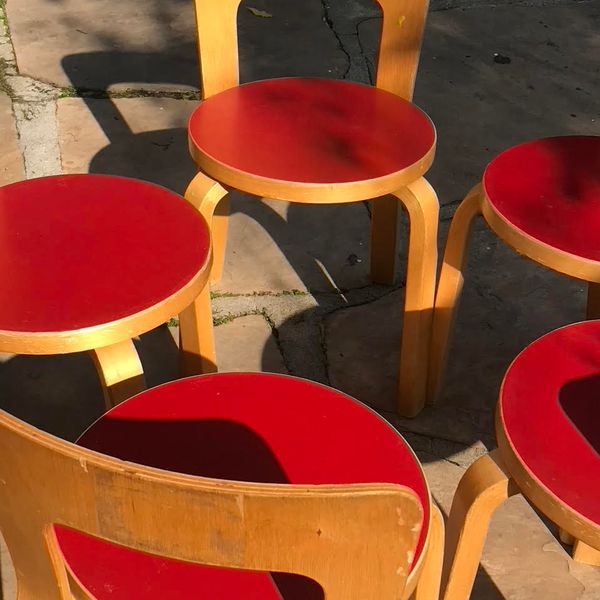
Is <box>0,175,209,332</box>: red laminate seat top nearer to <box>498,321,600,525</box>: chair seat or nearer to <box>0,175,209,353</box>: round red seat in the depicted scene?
<box>0,175,209,353</box>: round red seat

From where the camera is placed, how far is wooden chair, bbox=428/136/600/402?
6.32 ft

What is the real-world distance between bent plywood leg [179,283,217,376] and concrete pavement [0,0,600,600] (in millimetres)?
257

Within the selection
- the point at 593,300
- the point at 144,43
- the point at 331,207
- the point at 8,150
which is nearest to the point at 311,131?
the point at 593,300

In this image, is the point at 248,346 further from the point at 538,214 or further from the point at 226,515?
the point at 226,515

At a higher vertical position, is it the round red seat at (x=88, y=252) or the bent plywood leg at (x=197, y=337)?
the round red seat at (x=88, y=252)

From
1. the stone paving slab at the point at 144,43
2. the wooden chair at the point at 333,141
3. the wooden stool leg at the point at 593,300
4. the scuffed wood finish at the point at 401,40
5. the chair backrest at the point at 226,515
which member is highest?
the chair backrest at the point at 226,515

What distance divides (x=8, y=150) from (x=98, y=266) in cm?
178

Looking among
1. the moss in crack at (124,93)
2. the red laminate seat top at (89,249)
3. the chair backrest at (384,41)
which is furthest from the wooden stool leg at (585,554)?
the moss in crack at (124,93)

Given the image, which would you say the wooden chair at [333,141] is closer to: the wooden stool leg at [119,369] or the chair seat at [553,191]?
the chair seat at [553,191]

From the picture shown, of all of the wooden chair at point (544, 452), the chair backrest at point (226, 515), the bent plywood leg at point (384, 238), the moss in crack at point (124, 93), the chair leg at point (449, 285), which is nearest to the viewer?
the chair backrest at point (226, 515)

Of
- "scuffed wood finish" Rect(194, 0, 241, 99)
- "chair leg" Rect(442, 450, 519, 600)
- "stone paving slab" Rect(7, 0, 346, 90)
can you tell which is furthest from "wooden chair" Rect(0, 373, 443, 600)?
"stone paving slab" Rect(7, 0, 346, 90)

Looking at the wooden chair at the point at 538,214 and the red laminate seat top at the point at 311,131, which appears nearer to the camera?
the wooden chair at the point at 538,214

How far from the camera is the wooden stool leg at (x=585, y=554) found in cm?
208

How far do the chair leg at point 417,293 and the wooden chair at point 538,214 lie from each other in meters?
0.04
